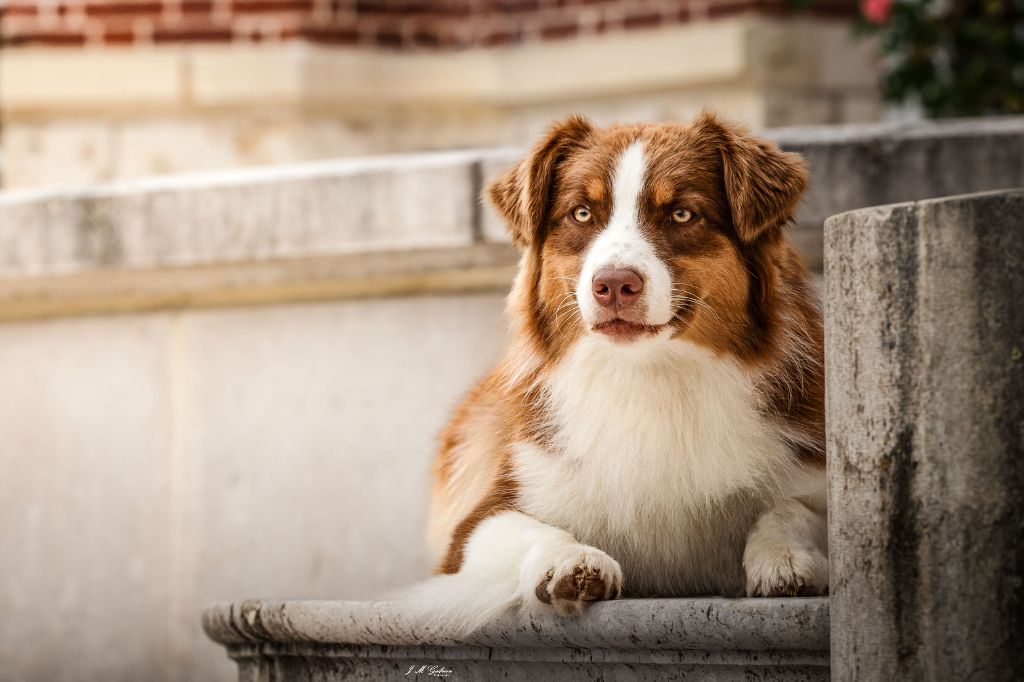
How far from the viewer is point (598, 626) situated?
2.83 meters

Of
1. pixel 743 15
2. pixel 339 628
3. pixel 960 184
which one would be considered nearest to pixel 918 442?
pixel 339 628

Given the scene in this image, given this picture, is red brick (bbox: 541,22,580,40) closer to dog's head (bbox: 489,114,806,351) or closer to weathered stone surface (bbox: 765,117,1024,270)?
weathered stone surface (bbox: 765,117,1024,270)

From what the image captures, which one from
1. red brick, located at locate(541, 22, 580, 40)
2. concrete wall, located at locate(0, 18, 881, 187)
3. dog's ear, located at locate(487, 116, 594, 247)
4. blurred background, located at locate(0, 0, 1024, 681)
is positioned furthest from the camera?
red brick, located at locate(541, 22, 580, 40)

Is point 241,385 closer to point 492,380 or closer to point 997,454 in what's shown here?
point 492,380

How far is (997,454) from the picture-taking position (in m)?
2.31

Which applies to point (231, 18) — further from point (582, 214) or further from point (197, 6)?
point (582, 214)

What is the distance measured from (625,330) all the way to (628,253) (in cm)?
16

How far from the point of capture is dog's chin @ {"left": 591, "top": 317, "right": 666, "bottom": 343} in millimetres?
3000

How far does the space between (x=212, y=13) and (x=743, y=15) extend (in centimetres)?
259

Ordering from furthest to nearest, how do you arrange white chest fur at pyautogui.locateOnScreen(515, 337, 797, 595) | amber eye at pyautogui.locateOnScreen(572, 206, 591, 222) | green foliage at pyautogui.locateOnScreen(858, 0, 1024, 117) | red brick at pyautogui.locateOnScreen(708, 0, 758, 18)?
1. red brick at pyautogui.locateOnScreen(708, 0, 758, 18)
2. green foliage at pyautogui.locateOnScreen(858, 0, 1024, 117)
3. amber eye at pyautogui.locateOnScreen(572, 206, 591, 222)
4. white chest fur at pyautogui.locateOnScreen(515, 337, 797, 595)

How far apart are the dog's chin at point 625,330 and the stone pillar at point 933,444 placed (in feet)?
1.95

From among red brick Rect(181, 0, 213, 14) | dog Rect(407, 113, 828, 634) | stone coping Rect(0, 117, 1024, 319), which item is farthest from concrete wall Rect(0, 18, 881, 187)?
dog Rect(407, 113, 828, 634)

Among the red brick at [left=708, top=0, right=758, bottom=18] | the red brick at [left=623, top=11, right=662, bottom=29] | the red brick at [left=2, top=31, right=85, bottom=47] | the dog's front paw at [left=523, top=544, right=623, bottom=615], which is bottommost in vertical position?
the dog's front paw at [left=523, top=544, right=623, bottom=615]

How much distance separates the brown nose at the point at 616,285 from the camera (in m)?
2.93
